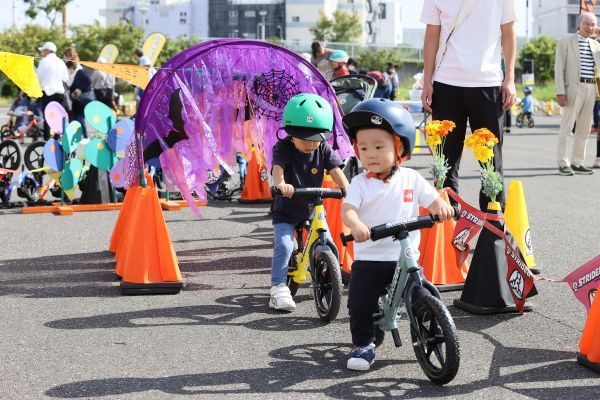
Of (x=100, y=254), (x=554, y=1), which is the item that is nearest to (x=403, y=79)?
(x=554, y=1)

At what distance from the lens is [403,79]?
257ft

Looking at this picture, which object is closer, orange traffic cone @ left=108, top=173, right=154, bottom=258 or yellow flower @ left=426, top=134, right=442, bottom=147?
yellow flower @ left=426, top=134, right=442, bottom=147

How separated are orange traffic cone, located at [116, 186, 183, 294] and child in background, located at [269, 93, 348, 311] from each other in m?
Result: 0.91

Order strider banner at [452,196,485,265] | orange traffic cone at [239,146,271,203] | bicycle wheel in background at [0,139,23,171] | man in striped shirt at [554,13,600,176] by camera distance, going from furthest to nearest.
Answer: man in striped shirt at [554,13,600,176] → bicycle wheel in background at [0,139,23,171] → orange traffic cone at [239,146,271,203] → strider banner at [452,196,485,265]

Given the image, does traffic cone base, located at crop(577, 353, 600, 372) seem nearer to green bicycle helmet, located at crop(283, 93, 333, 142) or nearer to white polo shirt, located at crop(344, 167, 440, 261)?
white polo shirt, located at crop(344, 167, 440, 261)

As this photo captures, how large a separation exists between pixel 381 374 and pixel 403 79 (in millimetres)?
74904

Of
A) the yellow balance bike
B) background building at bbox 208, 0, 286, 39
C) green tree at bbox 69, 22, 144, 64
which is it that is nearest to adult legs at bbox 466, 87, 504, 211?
the yellow balance bike

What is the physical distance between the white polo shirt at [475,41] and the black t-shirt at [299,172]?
124 cm

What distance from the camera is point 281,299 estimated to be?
19.9 ft

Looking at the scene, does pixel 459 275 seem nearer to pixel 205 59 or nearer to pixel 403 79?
pixel 205 59

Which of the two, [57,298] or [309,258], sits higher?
[309,258]

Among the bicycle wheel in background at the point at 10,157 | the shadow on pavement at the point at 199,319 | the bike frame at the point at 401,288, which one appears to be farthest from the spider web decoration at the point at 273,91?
the bicycle wheel in background at the point at 10,157

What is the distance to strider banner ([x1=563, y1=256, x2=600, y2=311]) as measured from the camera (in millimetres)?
4922

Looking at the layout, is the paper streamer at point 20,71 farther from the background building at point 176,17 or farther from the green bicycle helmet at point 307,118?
the background building at point 176,17
